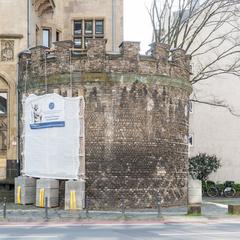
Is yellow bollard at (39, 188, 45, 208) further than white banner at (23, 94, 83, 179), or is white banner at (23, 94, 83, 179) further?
yellow bollard at (39, 188, 45, 208)

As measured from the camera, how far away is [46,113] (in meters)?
24.3

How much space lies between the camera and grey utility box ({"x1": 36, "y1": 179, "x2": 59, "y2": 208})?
23.3 m

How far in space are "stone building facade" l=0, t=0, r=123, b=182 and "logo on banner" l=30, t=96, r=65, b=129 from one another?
2314mm

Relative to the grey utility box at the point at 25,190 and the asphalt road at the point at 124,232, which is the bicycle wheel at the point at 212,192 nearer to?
the grey utility box at the point at 25,190

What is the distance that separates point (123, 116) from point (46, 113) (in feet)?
10.4

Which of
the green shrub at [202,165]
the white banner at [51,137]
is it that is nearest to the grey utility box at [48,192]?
the white banner at [51,137]

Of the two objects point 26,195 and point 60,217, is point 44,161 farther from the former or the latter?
point 60,217

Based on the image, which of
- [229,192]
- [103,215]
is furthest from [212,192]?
[103,215]

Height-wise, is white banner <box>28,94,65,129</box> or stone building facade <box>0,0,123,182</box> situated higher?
stone building facade <box>0,0,123,182</box>

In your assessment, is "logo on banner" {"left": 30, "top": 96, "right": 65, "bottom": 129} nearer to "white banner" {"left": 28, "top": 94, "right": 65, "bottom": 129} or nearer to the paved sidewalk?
"white banner" {"left": 28, "top": 94, "right": 65, "bottom": 129}

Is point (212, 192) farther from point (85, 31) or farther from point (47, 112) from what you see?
point (47, 112)

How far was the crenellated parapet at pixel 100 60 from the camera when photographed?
23.6 metres

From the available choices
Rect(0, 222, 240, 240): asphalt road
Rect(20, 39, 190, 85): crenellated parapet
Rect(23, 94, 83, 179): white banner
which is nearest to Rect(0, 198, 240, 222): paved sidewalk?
Rect(0, 222, 240, 240): asphalt road

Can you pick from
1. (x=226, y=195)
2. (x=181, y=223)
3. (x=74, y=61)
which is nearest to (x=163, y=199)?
(x=181, y=223)
